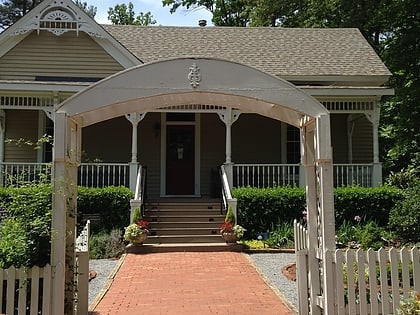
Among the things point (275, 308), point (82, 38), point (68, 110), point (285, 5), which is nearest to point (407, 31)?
point (285, 5)

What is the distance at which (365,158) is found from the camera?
1678 cm

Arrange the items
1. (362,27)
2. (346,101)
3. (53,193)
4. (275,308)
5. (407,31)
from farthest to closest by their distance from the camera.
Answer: (362,27) → (407,31) → (346,101) → (275,308) → (53,193)

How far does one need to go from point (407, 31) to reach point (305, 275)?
17.7 meters

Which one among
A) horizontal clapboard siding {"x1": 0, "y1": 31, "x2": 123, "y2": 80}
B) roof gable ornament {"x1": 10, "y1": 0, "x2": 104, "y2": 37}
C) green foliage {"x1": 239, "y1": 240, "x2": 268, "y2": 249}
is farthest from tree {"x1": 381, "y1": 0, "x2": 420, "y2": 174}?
roof gable ornament {"x1": 10, "y1": 0, "x2": 104, "y2": 37}

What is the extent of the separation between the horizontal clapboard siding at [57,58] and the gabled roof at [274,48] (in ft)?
5.57

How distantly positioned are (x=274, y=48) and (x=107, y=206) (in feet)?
29.4

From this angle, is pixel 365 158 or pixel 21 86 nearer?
pixel 21 86

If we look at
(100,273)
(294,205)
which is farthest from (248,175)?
(100,273)

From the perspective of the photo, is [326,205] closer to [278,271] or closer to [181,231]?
[278,271]

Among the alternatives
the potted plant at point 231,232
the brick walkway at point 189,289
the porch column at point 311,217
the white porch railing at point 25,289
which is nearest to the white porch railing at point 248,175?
the potted plant at point 231,232

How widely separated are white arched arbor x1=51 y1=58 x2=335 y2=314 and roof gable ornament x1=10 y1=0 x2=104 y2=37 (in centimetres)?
1059

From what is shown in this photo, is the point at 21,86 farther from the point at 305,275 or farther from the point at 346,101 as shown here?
the point at 305,275

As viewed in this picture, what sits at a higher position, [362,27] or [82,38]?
[362,27]

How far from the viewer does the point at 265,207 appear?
43.1ft
